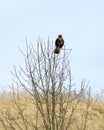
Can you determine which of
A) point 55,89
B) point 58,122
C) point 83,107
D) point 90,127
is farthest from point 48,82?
point 83,107

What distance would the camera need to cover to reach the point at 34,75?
27.8 feet

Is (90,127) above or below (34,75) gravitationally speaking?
below

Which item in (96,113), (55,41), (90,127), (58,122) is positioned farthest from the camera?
(96,113)

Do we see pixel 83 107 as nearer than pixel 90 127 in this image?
No

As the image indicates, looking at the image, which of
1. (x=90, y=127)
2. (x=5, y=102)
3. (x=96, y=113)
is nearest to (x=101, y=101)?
(x=96, y=113)

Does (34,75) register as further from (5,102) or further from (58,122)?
(5,102)

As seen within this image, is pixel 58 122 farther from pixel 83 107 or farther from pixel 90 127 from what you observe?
pixel 83 107

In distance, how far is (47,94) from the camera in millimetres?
8336

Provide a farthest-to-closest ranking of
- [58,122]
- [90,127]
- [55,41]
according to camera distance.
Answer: [90,127] → [55,41] → [58,122]

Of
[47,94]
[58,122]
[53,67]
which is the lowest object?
[58,122]

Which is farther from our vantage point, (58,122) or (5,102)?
(5,102)

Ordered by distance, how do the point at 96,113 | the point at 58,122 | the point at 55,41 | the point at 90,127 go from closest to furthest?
the point at 58,122
the point at 55,41
the point at 90,127
the point at 96,113

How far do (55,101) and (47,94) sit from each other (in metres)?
0.21

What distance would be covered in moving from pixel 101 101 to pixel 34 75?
40.1ft
